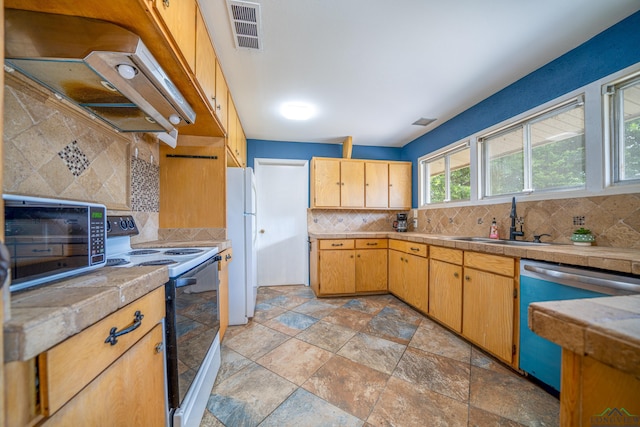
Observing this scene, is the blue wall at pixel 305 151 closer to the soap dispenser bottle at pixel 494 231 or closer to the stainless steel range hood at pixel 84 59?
the soap dispenser bottle at pixel 494 231

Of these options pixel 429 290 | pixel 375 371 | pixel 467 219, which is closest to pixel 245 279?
pixel 375 371

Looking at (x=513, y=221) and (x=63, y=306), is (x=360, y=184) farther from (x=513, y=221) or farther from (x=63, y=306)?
(x=63, y=306)

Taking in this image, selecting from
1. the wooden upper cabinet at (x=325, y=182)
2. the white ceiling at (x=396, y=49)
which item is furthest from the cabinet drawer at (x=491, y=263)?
the wooden upper cabinet at (x=325, y=182)

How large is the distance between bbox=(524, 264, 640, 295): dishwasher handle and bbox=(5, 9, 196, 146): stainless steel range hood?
2.30 m

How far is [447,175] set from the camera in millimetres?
3027

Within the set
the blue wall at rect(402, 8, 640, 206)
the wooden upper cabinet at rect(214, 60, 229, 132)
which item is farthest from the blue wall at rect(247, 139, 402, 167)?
the wooden upper cabinet at rect(214, 60, 229, 132)

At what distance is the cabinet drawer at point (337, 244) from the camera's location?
10.0 ft

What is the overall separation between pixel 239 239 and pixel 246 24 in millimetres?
1727

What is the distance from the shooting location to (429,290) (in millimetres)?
2369

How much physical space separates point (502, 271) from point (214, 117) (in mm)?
2394

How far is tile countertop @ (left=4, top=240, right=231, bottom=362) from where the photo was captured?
40 cm

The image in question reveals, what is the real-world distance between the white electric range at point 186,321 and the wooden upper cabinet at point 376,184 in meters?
2.51

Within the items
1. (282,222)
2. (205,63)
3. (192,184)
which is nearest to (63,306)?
(205,63)

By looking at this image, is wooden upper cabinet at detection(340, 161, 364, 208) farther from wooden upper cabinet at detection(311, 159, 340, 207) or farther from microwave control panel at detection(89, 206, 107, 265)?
microwave control panel at detection(89, 206, 107, 265)
